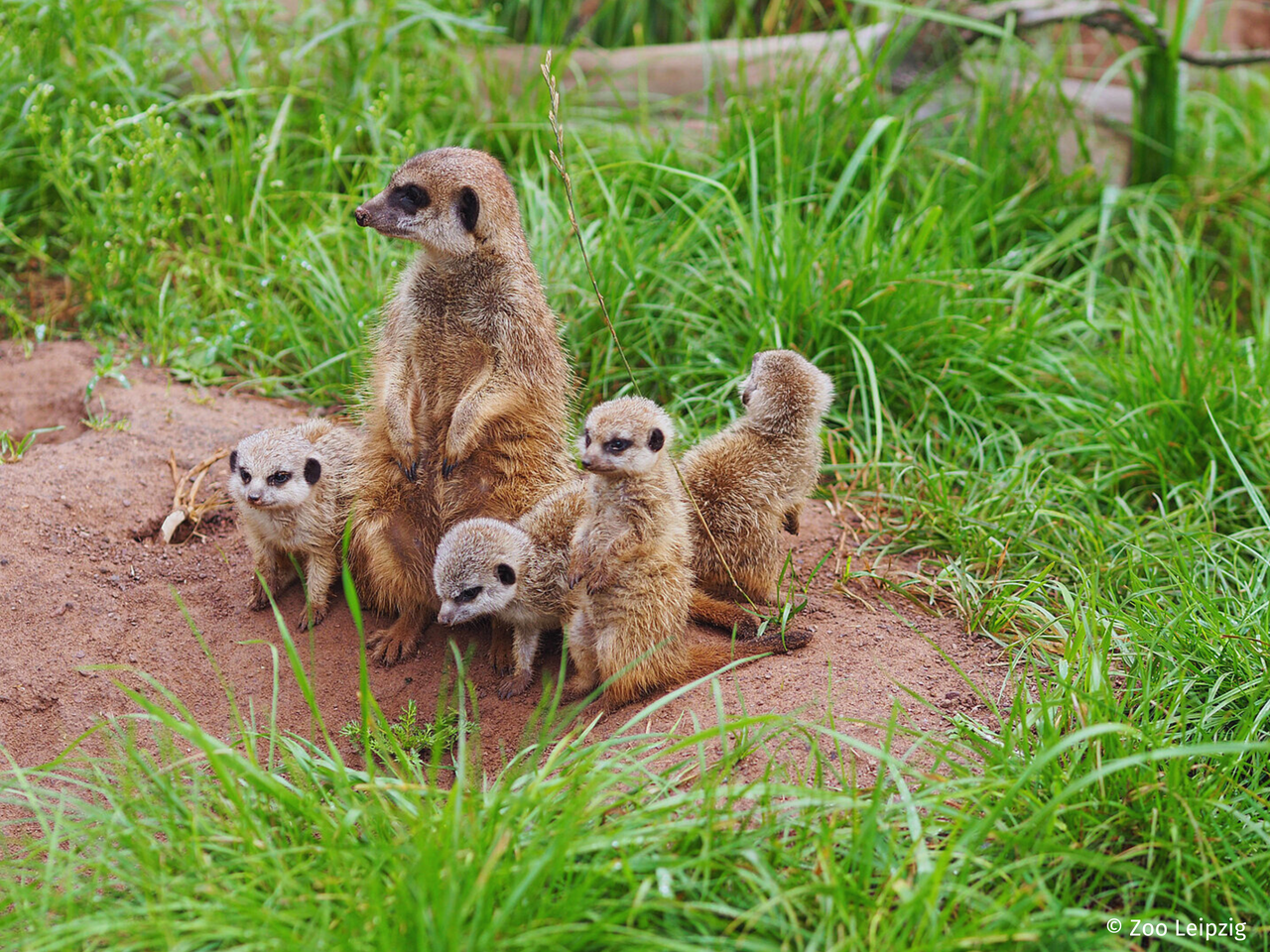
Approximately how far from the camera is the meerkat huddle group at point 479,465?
306cm

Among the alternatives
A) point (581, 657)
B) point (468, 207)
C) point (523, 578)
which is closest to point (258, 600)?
point (523, 578)

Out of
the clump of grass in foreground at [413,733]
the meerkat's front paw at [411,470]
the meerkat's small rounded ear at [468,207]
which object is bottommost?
the clump of grass in foreground at [413,733]

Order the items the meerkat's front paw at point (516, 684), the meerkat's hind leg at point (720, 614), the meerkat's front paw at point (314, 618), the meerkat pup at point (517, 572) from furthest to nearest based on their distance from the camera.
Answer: the meerkat's front paw at point (314, 618)
the meerkat's hind leg at point (720, 614)
the meerkat's front paw at point (516, 684)
the meerkat pup at point (517, 572)

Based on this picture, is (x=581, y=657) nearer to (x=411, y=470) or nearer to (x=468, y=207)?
(x=411, y=470)

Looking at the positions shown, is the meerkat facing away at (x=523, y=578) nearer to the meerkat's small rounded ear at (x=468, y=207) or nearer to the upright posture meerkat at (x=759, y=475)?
the upright posture meerkat at (x=759, y=475)

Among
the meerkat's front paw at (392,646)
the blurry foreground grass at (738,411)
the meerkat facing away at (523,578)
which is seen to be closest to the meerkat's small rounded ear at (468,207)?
the meerkat facing away at (523,578)

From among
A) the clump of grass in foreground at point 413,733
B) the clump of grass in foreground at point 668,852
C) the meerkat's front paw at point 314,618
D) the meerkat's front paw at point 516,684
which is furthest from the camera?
the meerkat's front paw at point 314,618

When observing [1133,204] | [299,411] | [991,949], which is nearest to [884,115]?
[1133,204]

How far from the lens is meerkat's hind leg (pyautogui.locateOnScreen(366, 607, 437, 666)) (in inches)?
122

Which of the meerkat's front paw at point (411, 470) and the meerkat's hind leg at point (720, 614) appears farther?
the meerkat's front paw at point (411, 470)

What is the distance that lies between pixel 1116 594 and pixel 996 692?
2.29ft

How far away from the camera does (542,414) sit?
328cm

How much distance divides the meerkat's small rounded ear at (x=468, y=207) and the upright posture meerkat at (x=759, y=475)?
927 millimetres

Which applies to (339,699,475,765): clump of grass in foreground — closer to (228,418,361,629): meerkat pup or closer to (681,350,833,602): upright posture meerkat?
(228,418,361,629): meerkat pup
